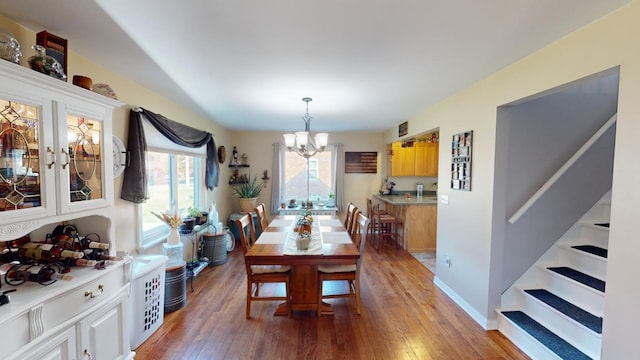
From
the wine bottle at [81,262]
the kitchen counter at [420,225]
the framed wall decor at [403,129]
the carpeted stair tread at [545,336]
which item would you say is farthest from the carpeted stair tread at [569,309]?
the wine bottle at [81,262]

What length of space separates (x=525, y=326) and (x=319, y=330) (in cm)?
180

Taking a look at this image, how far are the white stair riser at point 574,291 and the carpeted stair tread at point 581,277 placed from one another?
1.9 inches

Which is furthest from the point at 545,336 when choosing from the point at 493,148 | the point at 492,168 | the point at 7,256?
the point at 7,256

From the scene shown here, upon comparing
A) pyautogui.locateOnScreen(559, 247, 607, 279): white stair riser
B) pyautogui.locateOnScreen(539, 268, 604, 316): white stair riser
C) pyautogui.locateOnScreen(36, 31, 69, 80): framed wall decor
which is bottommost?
pyautogui.locateOnScreen(539, 268, 604, 316): white stair riser

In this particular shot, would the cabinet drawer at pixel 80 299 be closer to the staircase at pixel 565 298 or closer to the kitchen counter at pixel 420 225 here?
the staircase at pixel 565 298

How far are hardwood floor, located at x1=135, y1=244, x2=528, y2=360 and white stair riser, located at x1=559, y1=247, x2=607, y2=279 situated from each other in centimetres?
99

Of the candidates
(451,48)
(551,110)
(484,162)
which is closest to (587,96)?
(551,110)

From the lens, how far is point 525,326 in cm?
224

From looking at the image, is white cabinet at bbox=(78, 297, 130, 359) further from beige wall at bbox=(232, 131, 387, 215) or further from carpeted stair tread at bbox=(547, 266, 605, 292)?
beige wall at bbox=(232, 131, 387, 215)

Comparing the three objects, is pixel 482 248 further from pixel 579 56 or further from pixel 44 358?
pixel 44 358

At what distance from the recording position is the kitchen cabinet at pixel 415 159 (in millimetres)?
5691

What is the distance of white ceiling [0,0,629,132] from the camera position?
1421 millimetres

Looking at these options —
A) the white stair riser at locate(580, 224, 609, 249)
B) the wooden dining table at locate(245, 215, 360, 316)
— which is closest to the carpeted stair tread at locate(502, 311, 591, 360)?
the white stair riser at locate(580, 224, 609, 249)

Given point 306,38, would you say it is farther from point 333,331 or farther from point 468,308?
point 468,308
